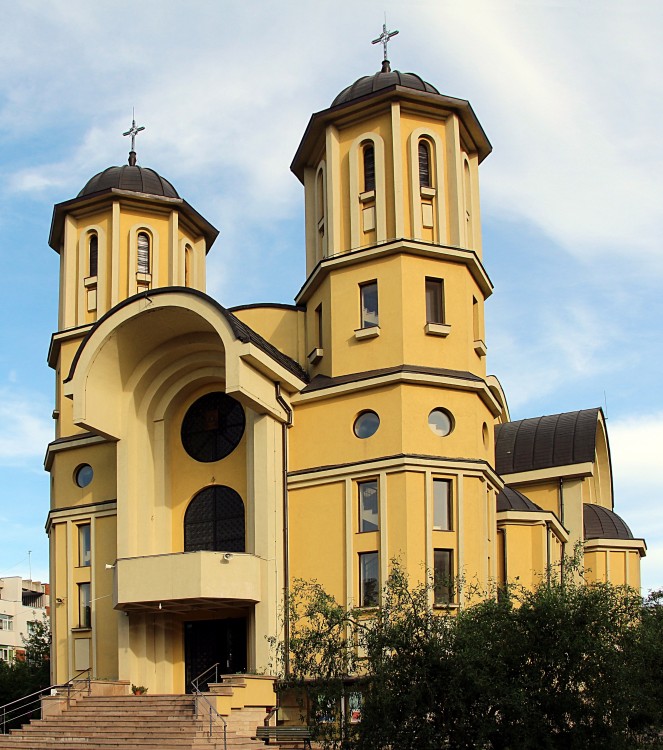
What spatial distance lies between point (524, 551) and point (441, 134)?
1195 centimetres

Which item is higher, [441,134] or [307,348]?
[441,134]

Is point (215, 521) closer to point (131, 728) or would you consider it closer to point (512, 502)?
point (131, 728)

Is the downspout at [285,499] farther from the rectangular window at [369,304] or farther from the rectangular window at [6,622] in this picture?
the rectangular window at [6,622]

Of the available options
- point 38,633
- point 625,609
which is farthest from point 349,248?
point 38,633

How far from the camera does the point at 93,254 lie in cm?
3622

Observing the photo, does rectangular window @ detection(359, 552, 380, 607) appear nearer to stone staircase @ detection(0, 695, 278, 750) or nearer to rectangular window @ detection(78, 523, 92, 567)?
stone staircase @ detection(0, 695, 278, 750)

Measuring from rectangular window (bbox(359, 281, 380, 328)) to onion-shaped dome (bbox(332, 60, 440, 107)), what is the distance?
5.24 meters

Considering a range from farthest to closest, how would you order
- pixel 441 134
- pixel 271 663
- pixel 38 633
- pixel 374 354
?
pixel 38 633, pixel 441 134, pixel 374 354, pixel 271 663

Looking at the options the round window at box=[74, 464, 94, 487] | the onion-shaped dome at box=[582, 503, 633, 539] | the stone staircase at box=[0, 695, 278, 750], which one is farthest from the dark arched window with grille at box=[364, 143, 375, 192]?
the onion-shaped dome at box=[582, 503, 633, 539]

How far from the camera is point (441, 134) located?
102 ft

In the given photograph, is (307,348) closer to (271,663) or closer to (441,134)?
(441,134)

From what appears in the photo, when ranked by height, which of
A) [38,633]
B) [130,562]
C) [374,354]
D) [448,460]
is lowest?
[38,633]

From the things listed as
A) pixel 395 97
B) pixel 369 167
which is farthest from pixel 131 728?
pixel 395 97

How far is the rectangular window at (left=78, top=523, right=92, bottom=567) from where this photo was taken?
106 feet
